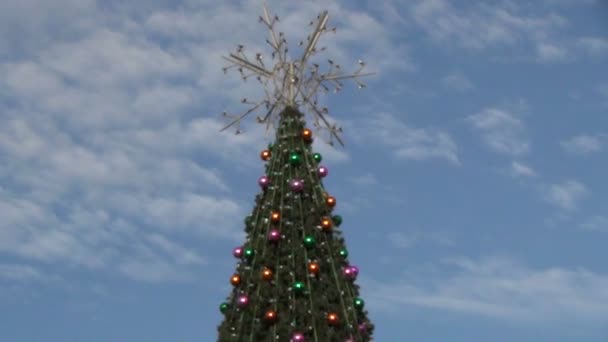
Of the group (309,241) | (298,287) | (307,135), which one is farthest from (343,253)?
(307,135)

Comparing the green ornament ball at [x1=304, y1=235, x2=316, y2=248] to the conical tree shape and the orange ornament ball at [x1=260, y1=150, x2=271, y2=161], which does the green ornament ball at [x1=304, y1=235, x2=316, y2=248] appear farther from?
the orange ornament ball at [x1=260, y1=150, x2=271, y2=161]

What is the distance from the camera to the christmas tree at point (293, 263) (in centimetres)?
1415

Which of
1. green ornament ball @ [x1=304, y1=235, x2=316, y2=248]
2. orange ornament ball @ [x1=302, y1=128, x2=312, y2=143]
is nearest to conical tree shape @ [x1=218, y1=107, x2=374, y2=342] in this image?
green ornament ball @ [x1=304, y1=235, x2=316, y2=248]

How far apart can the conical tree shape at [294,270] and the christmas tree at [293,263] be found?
0.02 metres

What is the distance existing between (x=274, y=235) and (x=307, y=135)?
6.94 feet

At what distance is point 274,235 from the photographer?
14.7 meters

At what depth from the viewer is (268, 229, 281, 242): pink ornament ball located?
14.7 m

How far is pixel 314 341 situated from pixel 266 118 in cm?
443

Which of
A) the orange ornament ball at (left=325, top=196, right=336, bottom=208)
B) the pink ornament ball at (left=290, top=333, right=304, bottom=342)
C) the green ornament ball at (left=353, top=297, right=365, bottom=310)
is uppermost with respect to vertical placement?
the orange ornament ball at (left=325, top=196, right=336, bottom=208)

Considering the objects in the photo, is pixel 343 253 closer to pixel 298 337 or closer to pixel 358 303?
pixel 358 303

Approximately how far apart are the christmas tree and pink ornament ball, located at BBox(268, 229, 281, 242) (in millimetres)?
16

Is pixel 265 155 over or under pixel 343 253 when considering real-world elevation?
over

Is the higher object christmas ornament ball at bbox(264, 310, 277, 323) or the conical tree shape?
the conical tree shape

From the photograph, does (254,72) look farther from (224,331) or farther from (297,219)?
(224,331)
